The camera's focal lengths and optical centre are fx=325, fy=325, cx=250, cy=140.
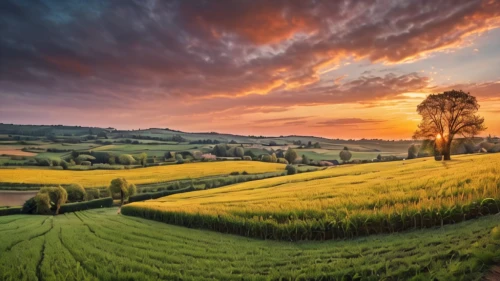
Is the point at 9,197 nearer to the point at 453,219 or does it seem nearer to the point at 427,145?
the point at 453,219

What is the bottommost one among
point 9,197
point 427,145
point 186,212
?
point 9,197

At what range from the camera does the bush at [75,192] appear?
47156 millimetres

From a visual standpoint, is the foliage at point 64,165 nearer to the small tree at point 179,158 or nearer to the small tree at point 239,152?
the small tree at point 179,158

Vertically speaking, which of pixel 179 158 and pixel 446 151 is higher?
pixel 446 151

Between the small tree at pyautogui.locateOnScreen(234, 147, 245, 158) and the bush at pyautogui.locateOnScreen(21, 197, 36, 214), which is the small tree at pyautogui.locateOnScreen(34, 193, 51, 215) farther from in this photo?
the small tree at pyautogui.locateOnScreen(234, 147, 245, 158)

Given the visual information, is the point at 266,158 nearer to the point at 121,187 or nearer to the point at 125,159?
the point at 125,159

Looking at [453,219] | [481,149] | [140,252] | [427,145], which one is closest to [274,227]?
[140,252]

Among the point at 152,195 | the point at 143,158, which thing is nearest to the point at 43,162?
the point at 152,195

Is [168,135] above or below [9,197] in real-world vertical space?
above

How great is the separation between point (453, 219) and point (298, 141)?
92.9 metres

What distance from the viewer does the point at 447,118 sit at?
32.1m

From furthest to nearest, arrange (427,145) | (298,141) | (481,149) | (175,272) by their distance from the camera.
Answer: (298,141)
(481,149)
(427,145)
(175,272)

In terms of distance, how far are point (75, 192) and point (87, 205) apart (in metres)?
2.57

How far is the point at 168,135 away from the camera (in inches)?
3019
